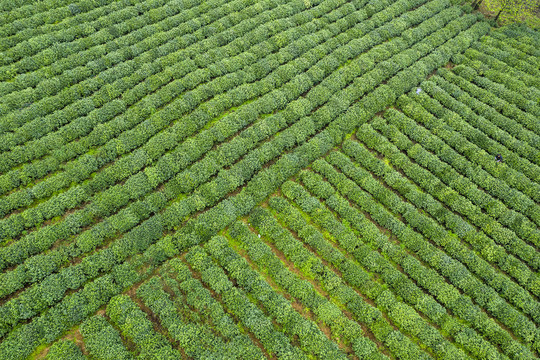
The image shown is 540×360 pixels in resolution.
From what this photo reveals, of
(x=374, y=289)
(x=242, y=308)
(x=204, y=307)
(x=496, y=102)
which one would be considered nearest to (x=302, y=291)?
(x=242, y=308)

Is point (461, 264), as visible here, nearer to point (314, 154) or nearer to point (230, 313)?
point (314, 154)

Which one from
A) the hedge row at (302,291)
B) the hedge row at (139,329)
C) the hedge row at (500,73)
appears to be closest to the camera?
the hedge row at (139,329)

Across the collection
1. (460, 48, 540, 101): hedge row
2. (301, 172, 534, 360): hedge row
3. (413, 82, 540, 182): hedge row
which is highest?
(460, 48, 540, 101): hedge row

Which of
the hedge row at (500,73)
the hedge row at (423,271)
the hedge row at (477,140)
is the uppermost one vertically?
the hedge row at (500,73)

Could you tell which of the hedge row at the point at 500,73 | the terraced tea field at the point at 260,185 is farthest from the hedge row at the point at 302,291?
the hedge row at the point at 500,73

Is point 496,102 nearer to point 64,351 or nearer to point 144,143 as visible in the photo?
point 144,143

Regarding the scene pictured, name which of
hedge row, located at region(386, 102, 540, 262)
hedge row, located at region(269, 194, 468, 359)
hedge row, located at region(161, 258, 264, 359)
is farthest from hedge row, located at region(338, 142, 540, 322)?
hedge row, located at region(161, 258, 264, 359)

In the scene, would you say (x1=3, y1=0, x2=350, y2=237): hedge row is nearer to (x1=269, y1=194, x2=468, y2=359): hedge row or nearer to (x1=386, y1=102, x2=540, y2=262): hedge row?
(x1=269, y1=194, x2=468, y2=359): hedge row

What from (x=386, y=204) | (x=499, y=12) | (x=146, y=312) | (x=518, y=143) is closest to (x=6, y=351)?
(x=146, y=312)

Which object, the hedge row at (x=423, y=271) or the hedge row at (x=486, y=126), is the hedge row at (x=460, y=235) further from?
the hedge row at (x=486, y=126)
